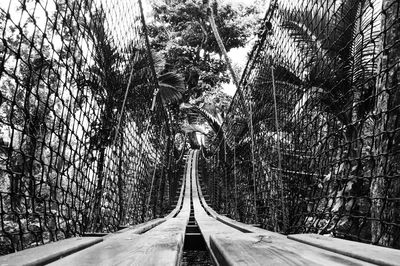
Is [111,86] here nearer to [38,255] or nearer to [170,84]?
[38,255]

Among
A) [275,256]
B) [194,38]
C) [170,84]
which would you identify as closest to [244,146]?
[170,84]

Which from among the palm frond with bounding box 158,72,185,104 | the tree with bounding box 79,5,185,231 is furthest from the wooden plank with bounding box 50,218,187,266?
the palm frond with bounding box 158,72,185,104

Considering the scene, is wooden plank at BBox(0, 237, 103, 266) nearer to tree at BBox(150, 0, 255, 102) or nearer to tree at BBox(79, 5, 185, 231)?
tree at BBox(79, 5, 185, 231)

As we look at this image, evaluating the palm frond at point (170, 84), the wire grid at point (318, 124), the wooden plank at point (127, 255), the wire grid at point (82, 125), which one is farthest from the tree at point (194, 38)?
the wooden plank at point (127, 255)

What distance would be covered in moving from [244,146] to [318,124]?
9.78 feet

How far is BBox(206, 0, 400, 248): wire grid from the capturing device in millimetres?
1395

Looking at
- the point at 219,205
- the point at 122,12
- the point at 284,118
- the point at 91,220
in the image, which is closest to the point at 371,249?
the point at 91,220

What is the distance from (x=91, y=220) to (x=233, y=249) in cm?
103

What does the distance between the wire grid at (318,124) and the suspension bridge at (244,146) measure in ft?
0.07

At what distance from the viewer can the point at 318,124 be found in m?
1.70

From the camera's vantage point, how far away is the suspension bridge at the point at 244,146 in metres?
0.84

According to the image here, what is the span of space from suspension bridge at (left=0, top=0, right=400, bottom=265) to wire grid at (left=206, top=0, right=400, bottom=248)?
0.02 m

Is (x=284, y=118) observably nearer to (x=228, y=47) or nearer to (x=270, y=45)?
(x=270, y=45)

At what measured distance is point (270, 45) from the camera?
88.0 inches
